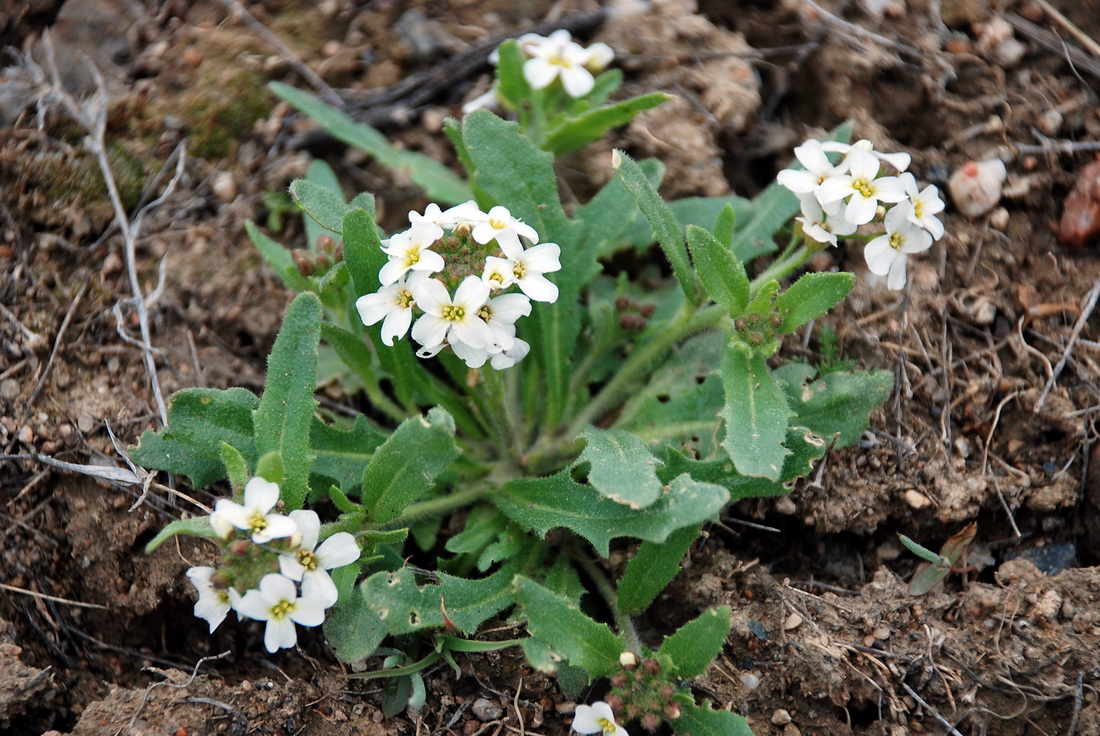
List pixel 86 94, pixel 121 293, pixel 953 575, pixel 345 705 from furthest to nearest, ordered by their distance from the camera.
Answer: pixel 86 94, pixel 121 293, pixel 953 575, pixel 345 705

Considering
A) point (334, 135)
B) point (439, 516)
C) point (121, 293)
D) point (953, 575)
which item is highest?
point (334, 135)

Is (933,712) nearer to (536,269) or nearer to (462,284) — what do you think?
(536,269)

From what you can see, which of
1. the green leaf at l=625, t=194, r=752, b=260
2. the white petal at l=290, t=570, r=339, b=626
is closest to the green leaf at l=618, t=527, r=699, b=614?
the white petal at l=290, t=570, r=339, b=626

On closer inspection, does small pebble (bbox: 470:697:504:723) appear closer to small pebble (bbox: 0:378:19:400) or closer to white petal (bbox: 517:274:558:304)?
white petal (bbox: 517:274:558:304)

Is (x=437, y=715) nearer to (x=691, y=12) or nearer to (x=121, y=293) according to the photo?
(x=121, y=293)

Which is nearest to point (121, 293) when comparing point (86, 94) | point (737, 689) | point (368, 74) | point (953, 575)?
point (86, 94)

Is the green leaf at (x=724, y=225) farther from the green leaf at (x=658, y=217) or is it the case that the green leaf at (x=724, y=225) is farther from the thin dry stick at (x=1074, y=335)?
the thin dry stick at (x=1074, y=335)

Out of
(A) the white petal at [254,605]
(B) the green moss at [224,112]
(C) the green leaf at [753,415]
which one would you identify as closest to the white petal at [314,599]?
(A) the white petal at [254,605]
